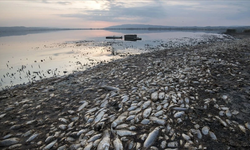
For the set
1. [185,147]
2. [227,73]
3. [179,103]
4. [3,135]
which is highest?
Answer: [227,73]

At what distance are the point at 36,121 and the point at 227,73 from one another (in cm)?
919

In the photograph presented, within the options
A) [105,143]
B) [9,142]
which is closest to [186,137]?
[105,143]

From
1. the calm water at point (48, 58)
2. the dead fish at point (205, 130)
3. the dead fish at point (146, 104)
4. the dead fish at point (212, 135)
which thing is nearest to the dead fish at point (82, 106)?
the dead fish at point (146, 104)

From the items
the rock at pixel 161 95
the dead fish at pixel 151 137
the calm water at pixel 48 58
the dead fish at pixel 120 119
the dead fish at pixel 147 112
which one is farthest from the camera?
the calm water at pixel 48 58

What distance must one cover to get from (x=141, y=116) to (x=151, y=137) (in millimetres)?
956

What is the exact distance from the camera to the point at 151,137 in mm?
3441

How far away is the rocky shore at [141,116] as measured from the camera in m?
3.42

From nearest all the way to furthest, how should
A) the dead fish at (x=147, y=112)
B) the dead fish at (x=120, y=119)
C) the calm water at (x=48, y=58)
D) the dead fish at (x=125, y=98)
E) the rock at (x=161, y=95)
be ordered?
1. the dead fish at (x=120, y=119)
2. the dead fish at (x=147, y=112)
3. the rock at (x=161, y=95)
4. the dead fish at (x=125, y=98)
5. the calm water at (x=48, y=58)

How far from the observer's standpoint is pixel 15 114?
5637 millimetres

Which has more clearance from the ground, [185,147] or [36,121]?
[185,147]

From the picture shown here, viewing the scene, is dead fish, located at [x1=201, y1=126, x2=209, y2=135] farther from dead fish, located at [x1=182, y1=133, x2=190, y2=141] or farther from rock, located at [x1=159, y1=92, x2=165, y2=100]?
rock, located at [x1=159, y1=92, x2=165, y2=100]

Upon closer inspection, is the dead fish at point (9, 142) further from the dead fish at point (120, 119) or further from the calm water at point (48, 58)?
the calm water at point (48, 58)

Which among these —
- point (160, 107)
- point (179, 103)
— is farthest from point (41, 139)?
point (179, 103)

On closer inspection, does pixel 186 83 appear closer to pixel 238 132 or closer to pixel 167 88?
pixel 167 88
